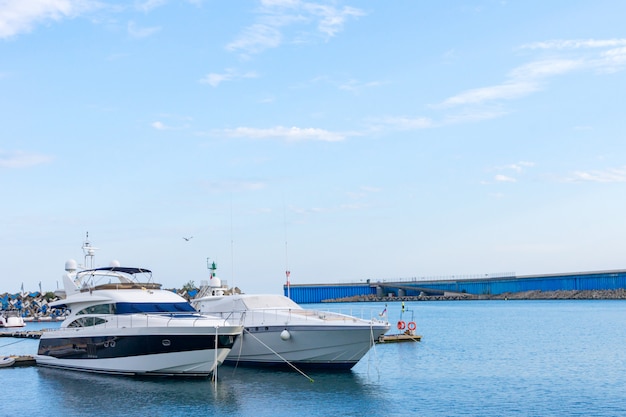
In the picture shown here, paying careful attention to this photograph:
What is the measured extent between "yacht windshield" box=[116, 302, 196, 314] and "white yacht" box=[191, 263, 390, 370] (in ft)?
9.57

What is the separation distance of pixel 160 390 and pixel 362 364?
12183 millimetres

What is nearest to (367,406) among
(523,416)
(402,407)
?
(402,407)

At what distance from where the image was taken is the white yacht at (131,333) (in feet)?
99.7

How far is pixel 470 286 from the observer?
525 feet

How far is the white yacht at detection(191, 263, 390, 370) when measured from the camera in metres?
32.5

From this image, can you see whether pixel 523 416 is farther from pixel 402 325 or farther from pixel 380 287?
pixel 380 287

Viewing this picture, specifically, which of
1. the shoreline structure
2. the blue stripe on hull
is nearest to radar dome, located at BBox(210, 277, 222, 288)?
the blue stripe on hull

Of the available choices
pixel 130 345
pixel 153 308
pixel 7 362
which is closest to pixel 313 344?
pixel 153 308

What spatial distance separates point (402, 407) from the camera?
2594 cm

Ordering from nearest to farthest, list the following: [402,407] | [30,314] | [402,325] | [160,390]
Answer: [402,407] < [160,390] < [402,325] < [30,314]

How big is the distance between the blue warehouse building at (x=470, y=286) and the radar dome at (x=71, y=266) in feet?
401

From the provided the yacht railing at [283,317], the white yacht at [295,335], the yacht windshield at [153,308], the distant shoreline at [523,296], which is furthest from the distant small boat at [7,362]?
the distant shoreline at [523,296]

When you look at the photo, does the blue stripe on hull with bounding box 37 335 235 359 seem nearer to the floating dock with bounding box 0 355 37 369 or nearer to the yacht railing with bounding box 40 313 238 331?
the yacht railing with bounding box 40 313 238 331

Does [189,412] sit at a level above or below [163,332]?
below
